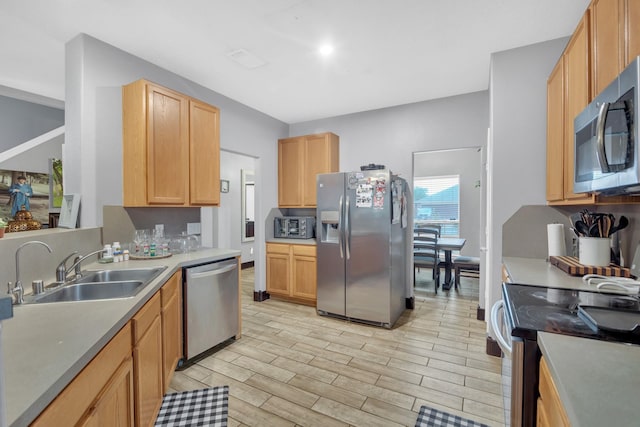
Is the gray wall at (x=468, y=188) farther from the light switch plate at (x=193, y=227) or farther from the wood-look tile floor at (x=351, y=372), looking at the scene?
the light switch plate at (x=193, y=227)

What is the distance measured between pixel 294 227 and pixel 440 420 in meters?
2.88

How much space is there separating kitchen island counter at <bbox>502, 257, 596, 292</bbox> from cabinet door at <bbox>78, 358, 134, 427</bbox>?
2028 millimetres

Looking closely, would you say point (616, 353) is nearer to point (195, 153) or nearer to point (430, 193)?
point (195, 153)

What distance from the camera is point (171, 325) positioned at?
2.13 meters

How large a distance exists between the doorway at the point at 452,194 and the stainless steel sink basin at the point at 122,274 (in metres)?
4.94

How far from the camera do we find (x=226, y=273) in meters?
2.72

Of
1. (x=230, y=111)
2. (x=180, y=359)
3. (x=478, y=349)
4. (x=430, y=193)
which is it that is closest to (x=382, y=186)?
(x=478, y=349)

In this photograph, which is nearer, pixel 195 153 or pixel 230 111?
pixel 195 153

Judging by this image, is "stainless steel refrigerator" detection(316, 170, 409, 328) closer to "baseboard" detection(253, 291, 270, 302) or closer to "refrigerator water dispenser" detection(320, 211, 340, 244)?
"refrigerator water dispenser" detection(320, 211, 340, 244)

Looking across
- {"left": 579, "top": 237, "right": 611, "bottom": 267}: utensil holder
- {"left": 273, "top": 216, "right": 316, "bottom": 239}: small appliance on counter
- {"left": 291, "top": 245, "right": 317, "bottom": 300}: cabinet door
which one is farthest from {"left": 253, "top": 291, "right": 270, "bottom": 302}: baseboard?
{"left": 579, "top": 237, "right": 611, "bottom": 267}: utensil holder

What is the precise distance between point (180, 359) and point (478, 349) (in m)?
2.62

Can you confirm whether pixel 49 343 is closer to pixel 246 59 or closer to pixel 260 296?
pixel 246 59

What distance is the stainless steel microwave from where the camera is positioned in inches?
38.6

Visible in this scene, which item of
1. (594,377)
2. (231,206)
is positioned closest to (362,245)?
(594,377)
